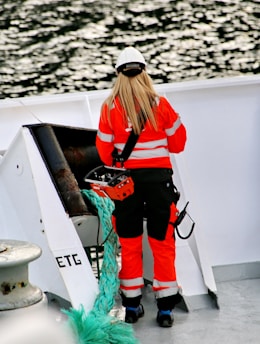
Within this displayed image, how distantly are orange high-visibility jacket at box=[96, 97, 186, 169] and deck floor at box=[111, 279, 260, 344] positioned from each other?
0.80 m

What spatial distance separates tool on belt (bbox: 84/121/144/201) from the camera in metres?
4.43

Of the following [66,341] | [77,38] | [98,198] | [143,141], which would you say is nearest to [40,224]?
[98,198]

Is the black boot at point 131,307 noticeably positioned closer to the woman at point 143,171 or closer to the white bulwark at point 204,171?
the woman at point 143,171

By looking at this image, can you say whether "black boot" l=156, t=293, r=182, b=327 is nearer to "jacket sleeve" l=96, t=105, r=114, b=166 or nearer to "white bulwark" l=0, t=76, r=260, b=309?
"white bulwark" l=0, t=76, r=260, b=309

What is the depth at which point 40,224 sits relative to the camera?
15.4 feet

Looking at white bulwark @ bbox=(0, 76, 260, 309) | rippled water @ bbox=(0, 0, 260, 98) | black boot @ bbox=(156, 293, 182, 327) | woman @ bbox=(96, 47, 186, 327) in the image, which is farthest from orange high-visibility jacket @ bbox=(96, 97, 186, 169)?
rippled water @ bbox=(0, 0, 260, 98)

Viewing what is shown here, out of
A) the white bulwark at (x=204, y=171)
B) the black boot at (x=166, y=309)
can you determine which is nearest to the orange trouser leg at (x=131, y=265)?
the black boot at (x=166, y=309)

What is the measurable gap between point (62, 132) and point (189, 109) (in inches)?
35.8

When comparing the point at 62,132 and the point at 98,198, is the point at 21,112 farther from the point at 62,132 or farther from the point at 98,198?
the point at 98,198

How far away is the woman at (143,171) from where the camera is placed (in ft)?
14.8

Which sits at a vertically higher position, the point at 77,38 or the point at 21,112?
the point at 21,112

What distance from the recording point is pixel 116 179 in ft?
14.5

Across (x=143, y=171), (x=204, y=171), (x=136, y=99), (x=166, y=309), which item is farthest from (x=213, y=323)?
(x=204, y=171)

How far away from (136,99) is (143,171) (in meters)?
0.36
